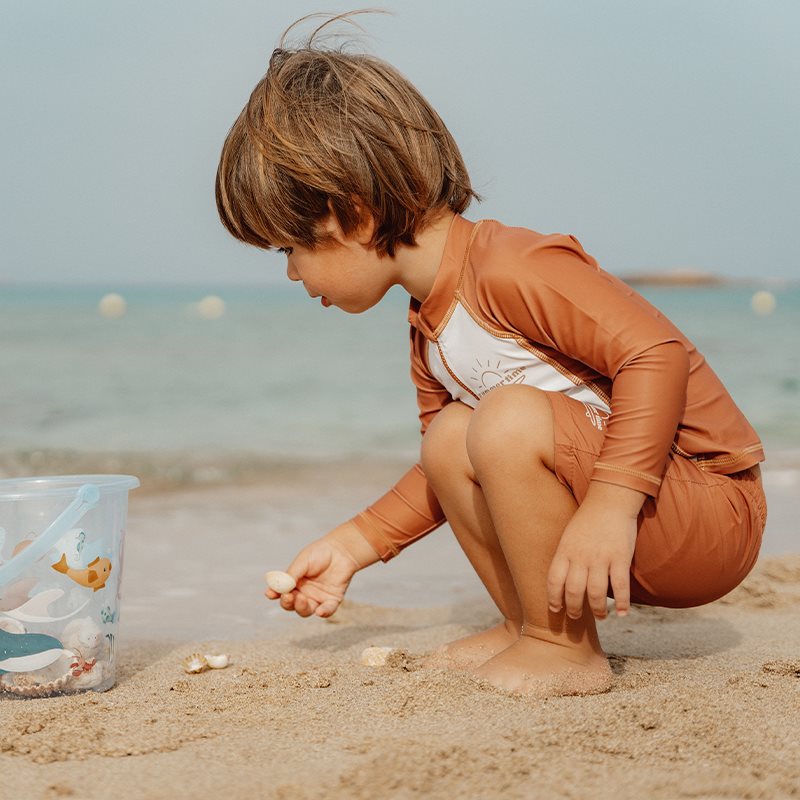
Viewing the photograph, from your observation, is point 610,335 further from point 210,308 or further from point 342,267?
point 210,308

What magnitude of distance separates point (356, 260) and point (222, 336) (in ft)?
35.3

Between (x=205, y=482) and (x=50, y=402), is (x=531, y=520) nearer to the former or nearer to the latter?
(x=205, y=482)

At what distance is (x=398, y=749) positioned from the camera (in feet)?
3.87

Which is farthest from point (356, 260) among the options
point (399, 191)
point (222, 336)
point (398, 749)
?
point (222, 336)

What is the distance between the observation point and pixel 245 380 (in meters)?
9.03

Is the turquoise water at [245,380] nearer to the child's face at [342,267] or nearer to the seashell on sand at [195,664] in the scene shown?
the seashell on sand at [195,664]

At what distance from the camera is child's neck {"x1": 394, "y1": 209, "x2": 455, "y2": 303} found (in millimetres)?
1687

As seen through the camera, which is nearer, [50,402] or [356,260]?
[356,260]

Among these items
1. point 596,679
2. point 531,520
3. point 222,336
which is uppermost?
point 531,520

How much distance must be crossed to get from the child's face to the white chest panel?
0.15 m

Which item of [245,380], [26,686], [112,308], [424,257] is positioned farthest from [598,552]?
[112,308]

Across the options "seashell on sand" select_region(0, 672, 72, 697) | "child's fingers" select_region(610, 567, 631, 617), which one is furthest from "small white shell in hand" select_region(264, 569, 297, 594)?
"child's fingers" select_region(610, 567, 631, 617)

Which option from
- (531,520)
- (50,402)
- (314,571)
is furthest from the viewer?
(50,402)

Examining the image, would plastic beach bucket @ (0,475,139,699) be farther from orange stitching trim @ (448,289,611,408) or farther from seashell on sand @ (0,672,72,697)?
orange stitching trim @ (448,289,611,408)
